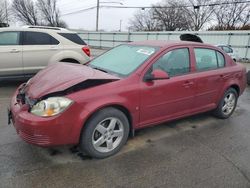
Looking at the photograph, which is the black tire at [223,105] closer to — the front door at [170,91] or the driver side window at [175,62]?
the front door at [170,91]

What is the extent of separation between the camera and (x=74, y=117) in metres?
2.81

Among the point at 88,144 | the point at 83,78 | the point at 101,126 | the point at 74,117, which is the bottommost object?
the point at 88,144

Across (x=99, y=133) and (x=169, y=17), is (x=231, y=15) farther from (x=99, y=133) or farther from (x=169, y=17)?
(x=99, y=133)

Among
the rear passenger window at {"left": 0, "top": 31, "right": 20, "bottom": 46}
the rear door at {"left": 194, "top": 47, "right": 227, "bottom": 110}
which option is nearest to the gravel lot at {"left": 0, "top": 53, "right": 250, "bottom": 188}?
the rear door at {"left": 194, "top": 47, "right": 227, "bottom": 110}

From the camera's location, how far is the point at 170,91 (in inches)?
144

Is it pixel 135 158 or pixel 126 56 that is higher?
pixel 126 56

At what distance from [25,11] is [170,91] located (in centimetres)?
5396

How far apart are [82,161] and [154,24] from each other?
181 feet

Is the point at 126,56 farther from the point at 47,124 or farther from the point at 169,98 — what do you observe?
the point at 47,124

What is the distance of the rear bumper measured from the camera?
2717mm

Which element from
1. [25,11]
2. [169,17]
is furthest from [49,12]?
[169,17]

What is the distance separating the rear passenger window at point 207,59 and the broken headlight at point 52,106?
2.39 meters

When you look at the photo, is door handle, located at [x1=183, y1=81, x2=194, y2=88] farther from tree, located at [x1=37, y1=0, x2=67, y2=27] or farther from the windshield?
tree, located at [x1=37, y1=0, x2=67, y2=27]

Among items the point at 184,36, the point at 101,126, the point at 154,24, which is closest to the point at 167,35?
the point at 184,36
